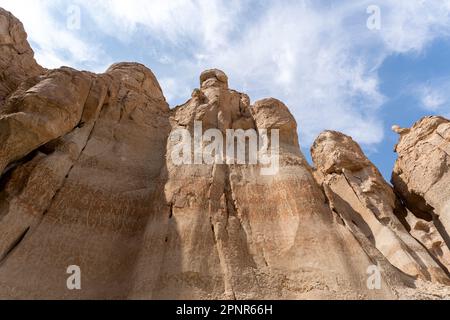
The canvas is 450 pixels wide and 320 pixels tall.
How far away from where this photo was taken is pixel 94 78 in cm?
1528

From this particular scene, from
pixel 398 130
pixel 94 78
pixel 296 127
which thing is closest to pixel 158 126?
pixel 94 78

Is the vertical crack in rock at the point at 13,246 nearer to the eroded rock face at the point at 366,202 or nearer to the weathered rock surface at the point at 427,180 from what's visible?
the eroded rock face at the point at 366,202

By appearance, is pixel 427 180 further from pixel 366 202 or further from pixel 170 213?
pixel 170 213

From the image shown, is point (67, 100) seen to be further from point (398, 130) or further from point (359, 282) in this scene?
point (398, 130)

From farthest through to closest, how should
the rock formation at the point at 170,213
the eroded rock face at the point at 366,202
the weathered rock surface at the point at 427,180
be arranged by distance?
the weathered rock surface at the point at 427,180
the eroded rock face at the point at 366,202
the rock formation at the point at 170,213

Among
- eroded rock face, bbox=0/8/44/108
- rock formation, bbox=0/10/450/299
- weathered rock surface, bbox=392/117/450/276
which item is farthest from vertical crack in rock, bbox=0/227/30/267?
weathered rock surface, bbox=392/117/450/276

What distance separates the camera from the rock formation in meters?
9.88

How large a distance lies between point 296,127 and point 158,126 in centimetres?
563

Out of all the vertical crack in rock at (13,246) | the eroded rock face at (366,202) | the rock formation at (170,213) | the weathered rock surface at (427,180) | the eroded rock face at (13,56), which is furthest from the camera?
the weathered rock surface at (427,180)

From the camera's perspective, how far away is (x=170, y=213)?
38.4ft

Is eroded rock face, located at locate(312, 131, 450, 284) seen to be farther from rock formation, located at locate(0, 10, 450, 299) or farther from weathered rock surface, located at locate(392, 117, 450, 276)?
weathered rock surface, located at locate(392, 117, 450, 276)

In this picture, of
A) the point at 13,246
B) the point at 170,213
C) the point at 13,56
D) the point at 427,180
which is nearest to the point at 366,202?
the point at 427,180

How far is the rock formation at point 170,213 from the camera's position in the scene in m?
9.88

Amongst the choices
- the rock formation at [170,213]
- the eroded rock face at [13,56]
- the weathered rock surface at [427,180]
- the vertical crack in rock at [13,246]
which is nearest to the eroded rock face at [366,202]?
the rock formation at [170,213]
